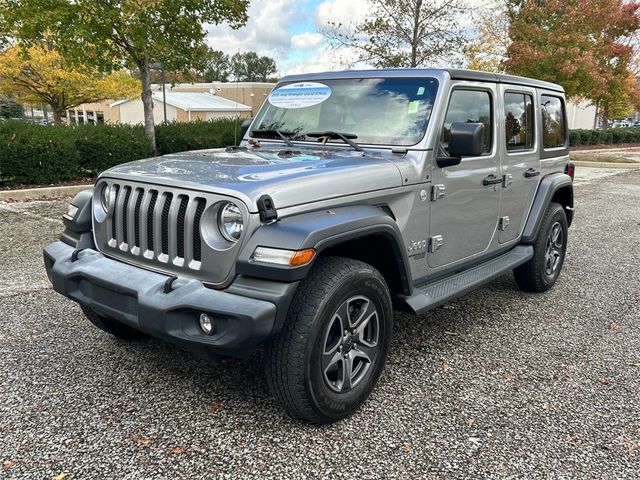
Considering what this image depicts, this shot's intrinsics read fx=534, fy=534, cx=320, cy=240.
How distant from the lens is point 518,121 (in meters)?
→ 4.45

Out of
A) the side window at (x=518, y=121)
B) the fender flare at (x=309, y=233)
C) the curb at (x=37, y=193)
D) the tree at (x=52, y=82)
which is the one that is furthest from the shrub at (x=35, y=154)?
the tree at (x=52, y=82)

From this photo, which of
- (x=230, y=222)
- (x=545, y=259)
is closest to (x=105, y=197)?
(x=230, y=222)

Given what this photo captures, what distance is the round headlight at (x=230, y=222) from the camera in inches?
98.7

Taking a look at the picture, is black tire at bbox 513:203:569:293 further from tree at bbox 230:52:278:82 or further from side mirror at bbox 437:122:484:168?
tree at bbox 230:52:278:82

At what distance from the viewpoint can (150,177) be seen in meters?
2.83

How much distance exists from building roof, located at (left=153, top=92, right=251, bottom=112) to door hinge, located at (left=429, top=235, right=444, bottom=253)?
3177cm

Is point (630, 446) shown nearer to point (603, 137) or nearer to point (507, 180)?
point (507, 180)

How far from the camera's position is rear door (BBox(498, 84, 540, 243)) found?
13.9 ft

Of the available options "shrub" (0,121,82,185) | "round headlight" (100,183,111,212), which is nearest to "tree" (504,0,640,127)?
"shrub" (0,121,82,185)

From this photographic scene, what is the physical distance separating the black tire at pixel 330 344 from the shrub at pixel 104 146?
30.6 feet

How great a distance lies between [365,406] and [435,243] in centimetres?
115

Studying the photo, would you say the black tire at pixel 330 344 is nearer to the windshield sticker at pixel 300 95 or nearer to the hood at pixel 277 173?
the hood at pixel 277 173

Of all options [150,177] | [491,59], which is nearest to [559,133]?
[150,177]

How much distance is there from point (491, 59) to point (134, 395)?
24565 mm
